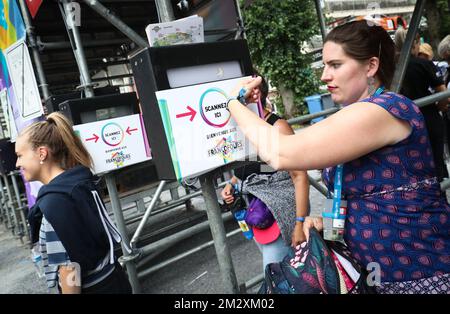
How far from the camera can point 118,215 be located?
2945mm

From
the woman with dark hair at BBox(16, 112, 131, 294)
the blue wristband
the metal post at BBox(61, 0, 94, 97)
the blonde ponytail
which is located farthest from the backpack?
the metal post at BBox(61, 0, 94, 97)

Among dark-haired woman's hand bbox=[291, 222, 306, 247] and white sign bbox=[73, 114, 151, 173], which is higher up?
white sign bbox=[73, 114, 151, 173]

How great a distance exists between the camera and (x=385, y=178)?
3.84 ft

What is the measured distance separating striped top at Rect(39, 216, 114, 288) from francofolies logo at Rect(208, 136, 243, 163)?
0.89 m

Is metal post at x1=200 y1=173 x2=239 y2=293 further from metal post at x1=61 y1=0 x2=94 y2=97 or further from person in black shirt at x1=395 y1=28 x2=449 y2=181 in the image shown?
person in black shirt at x1=395 y1=28 x2=449 y2=181

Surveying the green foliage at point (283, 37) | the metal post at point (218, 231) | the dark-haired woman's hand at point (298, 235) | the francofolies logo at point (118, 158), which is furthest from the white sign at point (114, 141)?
the green foliage at point (283, 37)

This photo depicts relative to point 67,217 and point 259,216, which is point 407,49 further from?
point 67,217

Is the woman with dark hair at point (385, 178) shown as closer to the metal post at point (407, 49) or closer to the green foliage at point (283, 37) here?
the metal post at point (407, 49)

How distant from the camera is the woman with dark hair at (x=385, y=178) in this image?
1128mm

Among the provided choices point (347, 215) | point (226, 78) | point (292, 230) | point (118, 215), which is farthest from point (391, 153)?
point (118, 215)

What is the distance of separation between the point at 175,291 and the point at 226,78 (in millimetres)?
2510

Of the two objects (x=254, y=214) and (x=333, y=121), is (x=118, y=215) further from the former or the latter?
(x=333, y=121)

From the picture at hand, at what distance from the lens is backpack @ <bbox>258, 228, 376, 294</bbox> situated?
45.8 inches
